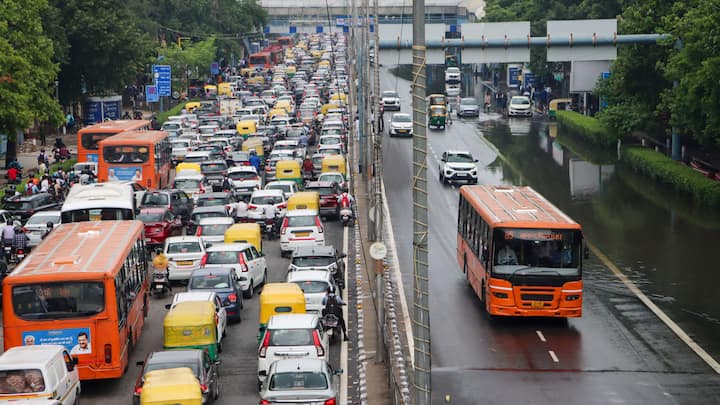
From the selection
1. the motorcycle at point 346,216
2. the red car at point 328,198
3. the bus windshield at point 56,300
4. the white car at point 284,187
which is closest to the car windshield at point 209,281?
the bus windshield at point 56,300

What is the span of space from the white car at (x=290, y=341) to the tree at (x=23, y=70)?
36683 mm

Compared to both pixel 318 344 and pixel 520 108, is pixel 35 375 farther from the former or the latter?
pixel 520 108

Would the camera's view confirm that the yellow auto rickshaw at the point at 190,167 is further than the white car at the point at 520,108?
No

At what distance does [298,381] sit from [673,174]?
3836 cm

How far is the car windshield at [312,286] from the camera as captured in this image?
101 feet

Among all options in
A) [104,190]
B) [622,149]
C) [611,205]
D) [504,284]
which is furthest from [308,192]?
[622,149]

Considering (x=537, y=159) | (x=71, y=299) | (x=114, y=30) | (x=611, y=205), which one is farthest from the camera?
(x=114, y=30)

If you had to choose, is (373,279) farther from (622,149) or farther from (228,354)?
(622,149)

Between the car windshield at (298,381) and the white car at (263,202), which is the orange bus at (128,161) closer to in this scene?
the white car at (263,202)

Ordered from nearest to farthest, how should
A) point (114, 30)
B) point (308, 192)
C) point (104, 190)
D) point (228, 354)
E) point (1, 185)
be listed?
point (228, 354) → point (104, 190) → point (308, 192) → point (1, 185) → point (114, 30)

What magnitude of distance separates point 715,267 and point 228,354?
1785 cm

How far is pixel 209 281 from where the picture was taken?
30.8 meters

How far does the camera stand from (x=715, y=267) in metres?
38.7

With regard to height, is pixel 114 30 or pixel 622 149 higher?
pixel 114 30
